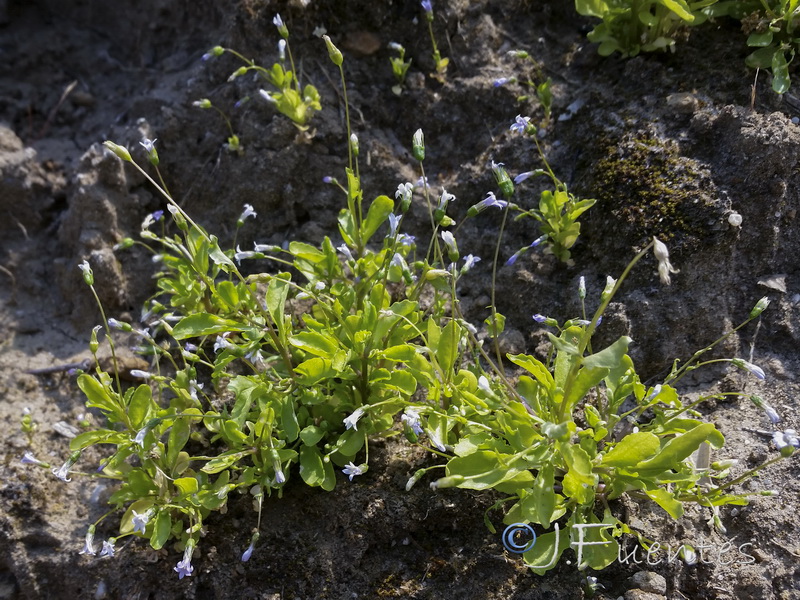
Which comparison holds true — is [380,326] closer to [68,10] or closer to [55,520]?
[55,520]

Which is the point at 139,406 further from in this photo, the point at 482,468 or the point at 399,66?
the point at 399,66

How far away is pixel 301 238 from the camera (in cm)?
326

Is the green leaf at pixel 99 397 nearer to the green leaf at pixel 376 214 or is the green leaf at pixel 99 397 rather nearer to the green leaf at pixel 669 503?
the green leaf at pixel 376 214

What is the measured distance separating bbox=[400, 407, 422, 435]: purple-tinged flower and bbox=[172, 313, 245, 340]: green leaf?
0.65 metres

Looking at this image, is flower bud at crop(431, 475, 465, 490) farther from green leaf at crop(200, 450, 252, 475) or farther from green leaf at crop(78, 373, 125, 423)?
green leaf at crop(78, 373, 125, 423)

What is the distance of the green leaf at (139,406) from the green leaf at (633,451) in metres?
1.58

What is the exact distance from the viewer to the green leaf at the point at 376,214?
270cm

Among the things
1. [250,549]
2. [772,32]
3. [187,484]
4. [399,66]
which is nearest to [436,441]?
[250,549]

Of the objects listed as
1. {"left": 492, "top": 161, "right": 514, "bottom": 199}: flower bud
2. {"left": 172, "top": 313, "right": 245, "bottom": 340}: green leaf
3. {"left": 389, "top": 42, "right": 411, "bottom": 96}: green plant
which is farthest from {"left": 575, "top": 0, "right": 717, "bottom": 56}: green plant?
{"left": 172, "top": 313, "right": 245, "bottom": 340}: green leaf

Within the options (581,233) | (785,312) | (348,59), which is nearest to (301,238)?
(348,59)

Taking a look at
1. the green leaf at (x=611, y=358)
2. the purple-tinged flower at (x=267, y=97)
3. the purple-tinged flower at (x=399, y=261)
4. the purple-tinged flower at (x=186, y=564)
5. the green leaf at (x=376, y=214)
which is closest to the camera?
the green leaf at (x=611, y=358)

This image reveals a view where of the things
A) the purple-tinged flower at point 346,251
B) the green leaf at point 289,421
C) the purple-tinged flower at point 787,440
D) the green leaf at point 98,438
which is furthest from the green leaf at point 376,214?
the purple-tinged flower at point 787,440

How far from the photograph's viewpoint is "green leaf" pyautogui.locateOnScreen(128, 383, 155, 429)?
240cm

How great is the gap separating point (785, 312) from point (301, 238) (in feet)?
6.97
